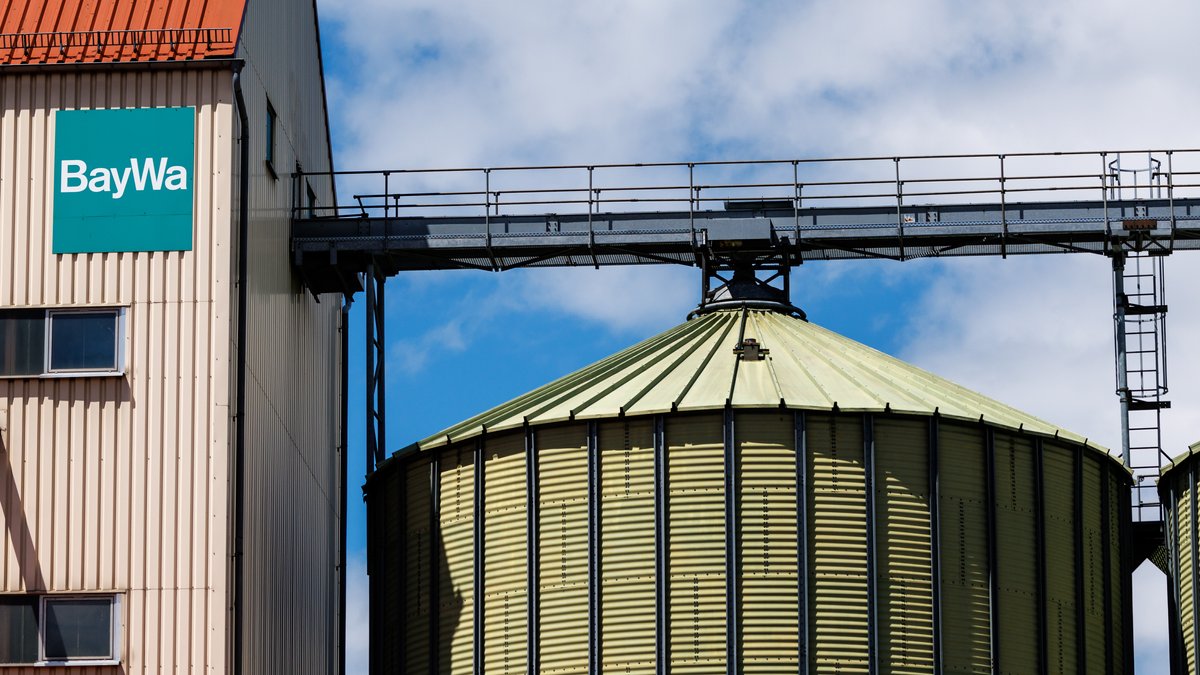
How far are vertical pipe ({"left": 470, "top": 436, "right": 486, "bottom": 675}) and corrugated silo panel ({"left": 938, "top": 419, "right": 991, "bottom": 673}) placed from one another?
28.5 feet

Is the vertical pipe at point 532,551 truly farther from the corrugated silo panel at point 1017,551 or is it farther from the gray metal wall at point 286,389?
the corrugated silo panel at point 1017,551

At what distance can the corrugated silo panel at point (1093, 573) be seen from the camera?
43938 mm

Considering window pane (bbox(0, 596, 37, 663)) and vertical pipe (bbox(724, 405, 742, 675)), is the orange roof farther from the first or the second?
vertical pipe (bbox(724, 405, 742, 675))

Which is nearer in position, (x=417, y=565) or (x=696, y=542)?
(x=696, y=542)

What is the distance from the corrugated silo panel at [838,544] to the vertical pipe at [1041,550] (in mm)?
3819

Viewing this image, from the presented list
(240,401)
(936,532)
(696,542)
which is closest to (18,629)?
(240,401)

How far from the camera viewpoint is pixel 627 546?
42.2m

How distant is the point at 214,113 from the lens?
139 ft

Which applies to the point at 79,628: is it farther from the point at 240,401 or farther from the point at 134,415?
the point at 240,401

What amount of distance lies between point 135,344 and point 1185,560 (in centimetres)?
2116

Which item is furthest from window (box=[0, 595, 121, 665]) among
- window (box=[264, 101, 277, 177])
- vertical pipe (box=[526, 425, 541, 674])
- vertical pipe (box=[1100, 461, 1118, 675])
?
vertical pipe (box=[1100, 461, 1118, 675])

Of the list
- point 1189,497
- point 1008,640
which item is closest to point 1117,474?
point 1189,497

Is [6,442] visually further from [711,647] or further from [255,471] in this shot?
[711,647]

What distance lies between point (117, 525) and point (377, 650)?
705 centimetres
